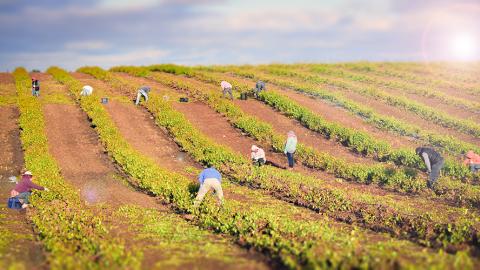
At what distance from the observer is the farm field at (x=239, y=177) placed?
463 inches

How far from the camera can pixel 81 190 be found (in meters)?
19.8

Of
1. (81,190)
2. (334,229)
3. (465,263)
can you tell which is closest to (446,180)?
(334,229)

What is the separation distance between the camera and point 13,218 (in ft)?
51.7

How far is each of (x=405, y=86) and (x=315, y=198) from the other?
3109cm

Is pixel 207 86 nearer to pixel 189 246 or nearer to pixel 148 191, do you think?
pixel 148 191

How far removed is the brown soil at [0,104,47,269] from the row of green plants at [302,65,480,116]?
2969cm

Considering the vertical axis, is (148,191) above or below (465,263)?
below

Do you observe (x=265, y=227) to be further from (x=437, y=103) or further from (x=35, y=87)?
→ (x=437, y=103)

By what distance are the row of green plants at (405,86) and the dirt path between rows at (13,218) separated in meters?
29.7

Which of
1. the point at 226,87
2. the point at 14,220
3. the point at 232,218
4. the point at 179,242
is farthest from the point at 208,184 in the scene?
the point at 226,87

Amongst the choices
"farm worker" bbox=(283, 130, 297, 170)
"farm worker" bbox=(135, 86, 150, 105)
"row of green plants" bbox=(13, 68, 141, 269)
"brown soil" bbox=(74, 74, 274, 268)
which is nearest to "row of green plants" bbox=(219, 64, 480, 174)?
"farm worker" bbox=(283, 130, 297, 170)

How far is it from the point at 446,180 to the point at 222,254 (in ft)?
38.2

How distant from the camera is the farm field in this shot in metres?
11.8

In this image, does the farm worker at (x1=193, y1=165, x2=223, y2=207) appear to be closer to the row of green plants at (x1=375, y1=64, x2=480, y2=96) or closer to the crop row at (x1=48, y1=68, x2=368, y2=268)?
the crop row at (x1=48, y1=68, x2=368, y2=268)
